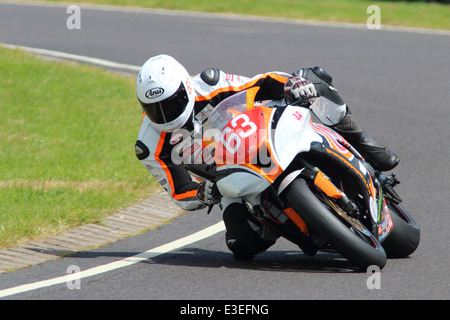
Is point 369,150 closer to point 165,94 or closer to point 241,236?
point 241,236

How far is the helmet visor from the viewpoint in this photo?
5.70m

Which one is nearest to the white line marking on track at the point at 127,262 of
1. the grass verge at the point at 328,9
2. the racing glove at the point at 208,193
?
the racing glove at the point at 208,193

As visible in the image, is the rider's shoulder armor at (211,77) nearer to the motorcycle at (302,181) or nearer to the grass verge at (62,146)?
the motorcycle at (302,181)

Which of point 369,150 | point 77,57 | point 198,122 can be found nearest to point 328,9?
point 77,57

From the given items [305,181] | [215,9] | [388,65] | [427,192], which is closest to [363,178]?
[305,181]

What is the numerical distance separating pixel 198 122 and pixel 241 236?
89 centimetres

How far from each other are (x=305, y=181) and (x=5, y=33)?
13027 mm

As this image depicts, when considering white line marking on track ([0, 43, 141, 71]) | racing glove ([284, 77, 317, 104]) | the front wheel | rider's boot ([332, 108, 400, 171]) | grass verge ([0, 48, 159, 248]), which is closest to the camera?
the front wheel

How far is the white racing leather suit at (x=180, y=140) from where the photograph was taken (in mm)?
5914

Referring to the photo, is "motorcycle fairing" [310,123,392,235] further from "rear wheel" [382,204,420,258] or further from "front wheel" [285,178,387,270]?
"front wheel" [285,178,387,270]

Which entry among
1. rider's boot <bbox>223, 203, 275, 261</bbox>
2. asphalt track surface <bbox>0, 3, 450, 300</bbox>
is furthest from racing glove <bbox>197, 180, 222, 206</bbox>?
asphalt track surface <bbox>0, 3, 450, 300</bbox>

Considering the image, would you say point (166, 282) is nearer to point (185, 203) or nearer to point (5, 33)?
point (185, 203)

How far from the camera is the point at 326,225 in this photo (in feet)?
16.5

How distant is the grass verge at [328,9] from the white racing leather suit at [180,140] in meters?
12.7
